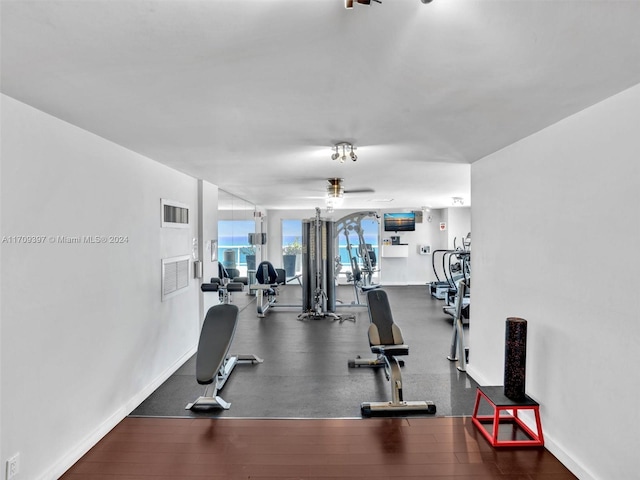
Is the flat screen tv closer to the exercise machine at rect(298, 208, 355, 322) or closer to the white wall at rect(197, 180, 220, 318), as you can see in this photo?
the exercise machine at rect(298, 208, 355, 322)

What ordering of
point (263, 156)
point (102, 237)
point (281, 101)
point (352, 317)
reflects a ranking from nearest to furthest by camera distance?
point (281, 101) → point (102, 237) → point (263, 156) → point (352, 317)

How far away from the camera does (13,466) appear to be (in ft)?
5.97

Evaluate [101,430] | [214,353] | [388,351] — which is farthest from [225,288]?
[388,351]

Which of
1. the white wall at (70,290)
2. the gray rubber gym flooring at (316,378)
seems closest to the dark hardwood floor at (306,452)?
the gray rubber gym flooring at (316,378)

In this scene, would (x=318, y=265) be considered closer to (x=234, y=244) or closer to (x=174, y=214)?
(x=234, y=244)

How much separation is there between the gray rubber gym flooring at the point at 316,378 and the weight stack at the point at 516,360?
61 centimetres

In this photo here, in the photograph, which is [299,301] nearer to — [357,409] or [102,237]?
[357,409]

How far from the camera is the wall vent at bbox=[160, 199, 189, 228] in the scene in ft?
11.6

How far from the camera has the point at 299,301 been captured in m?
8.07

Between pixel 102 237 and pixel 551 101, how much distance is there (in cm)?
304

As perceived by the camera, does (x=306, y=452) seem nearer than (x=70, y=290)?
No

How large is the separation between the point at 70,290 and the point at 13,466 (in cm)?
95

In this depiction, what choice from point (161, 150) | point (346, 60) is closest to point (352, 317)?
point (161, 150)

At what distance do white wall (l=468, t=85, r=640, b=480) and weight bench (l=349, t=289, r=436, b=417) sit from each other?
33.8 inches
